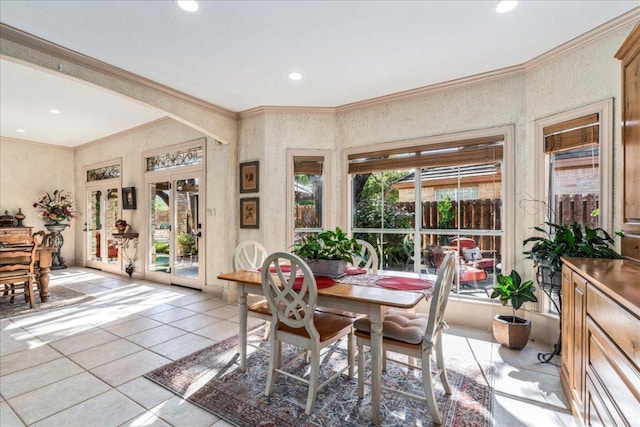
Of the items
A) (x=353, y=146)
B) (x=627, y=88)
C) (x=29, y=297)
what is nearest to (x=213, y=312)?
(x=29, y=297)

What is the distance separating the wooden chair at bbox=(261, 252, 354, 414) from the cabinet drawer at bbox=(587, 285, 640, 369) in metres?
1.38

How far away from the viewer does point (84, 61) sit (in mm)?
3051

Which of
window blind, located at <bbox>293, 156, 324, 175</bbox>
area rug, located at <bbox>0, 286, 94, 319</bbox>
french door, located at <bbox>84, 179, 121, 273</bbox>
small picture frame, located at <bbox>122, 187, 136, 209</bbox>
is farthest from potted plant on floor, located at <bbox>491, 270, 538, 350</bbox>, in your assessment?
french door, located at <bbox>84, 179, 121, 273</bbox>

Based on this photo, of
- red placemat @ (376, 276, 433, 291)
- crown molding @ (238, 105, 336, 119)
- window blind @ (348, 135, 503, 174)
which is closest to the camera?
red placemat @ (376, 276, 433, 291)

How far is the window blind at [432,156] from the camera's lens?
3.45 metres

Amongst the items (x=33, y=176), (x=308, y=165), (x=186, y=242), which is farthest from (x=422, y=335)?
(x=33, y=176)

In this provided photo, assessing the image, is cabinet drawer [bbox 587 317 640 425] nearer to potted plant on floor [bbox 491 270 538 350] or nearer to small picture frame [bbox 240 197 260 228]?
potted plant on floor [bbox 491 270 538 350]

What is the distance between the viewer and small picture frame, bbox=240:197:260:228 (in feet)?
14.6

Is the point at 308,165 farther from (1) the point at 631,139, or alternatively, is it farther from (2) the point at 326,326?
(1) the point at 631,139

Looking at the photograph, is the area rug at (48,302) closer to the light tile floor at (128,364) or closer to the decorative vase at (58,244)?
the light tile floor at (128,364)

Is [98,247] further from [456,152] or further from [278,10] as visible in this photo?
[456,152]

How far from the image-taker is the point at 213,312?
4.06 metres

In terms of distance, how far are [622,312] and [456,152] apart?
8.66 ft

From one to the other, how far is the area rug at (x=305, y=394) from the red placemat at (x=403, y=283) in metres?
0.75
